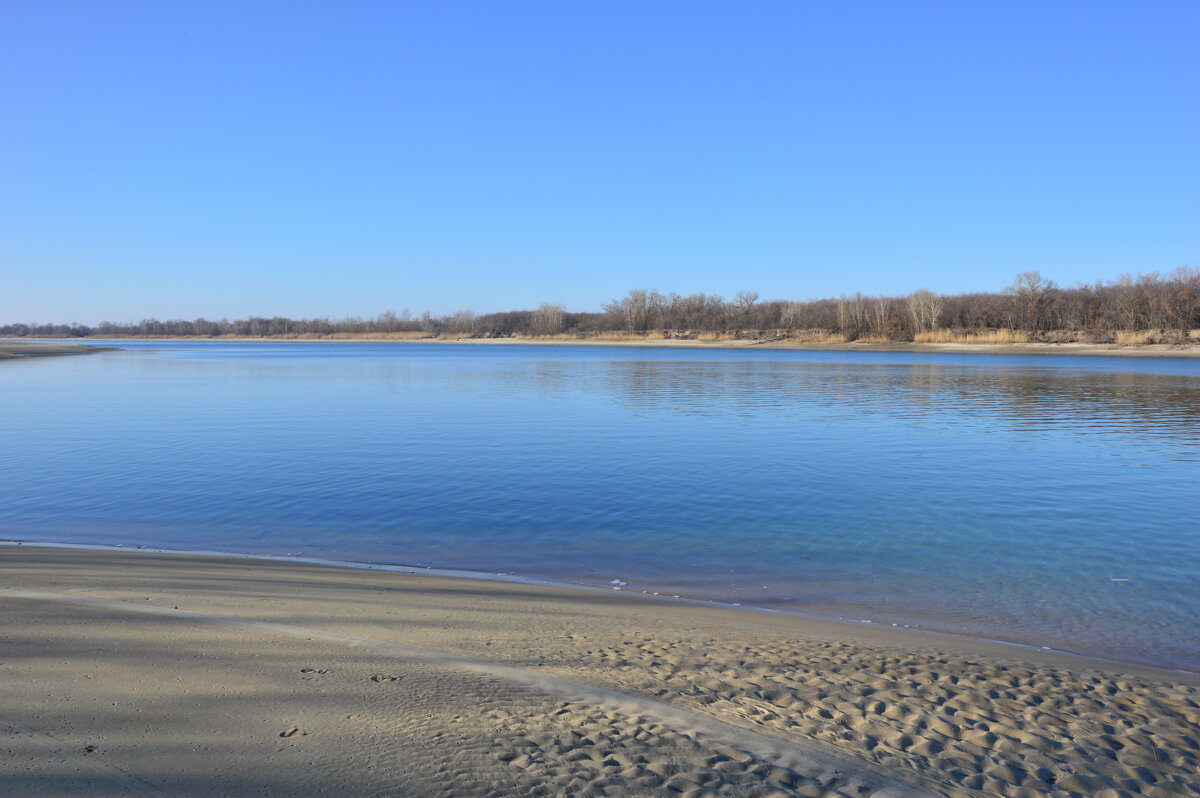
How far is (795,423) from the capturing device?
74.6 feet

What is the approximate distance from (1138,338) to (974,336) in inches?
680

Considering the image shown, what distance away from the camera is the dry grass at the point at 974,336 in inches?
3103

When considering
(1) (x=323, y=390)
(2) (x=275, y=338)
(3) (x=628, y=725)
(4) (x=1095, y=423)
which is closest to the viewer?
(3) (x=628, y=725)

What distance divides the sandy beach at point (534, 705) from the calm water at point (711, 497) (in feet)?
5.53

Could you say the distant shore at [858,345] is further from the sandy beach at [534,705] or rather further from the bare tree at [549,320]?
the sandy beach at [534,705]

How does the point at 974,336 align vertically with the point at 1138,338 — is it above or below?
above

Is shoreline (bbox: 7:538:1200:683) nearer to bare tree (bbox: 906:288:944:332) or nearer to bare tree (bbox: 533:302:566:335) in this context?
bare tree (bbox: 906:288:944:332)

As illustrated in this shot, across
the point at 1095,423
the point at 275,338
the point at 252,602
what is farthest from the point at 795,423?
the point at 275,338

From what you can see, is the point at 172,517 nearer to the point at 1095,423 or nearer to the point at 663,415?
the point at 663,415

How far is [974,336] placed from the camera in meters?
83.9

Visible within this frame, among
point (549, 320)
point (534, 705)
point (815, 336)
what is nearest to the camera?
point (534, 705)

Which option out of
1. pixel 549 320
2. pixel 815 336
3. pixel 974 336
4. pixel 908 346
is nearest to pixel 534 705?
pixel 908 346

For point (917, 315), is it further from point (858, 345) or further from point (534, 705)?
point (534, 705)

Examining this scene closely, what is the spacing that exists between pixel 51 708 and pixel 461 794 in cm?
236
